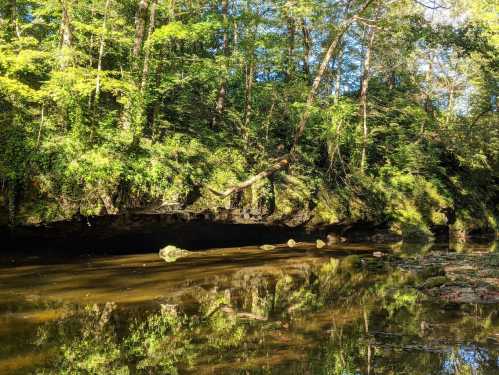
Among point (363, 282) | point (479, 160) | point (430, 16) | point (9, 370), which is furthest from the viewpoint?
point (430, 16)

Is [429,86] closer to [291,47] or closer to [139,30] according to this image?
[291,47]

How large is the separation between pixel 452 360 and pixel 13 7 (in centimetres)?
1868

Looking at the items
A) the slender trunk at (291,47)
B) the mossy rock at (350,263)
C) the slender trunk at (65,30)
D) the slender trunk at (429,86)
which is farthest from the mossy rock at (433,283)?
the slender trunk at (429,86)

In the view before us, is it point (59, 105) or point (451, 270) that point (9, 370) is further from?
point (451, 270)

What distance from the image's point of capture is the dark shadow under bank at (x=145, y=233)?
14.4 metres

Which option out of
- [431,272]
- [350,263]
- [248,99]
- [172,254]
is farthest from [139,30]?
[431,272]

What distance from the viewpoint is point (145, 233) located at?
1694 centimetres

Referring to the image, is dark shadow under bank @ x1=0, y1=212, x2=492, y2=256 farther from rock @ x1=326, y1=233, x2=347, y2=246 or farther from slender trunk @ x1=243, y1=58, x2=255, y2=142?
slender trunk @ x1=243, y1=58, x2=255, y2=142

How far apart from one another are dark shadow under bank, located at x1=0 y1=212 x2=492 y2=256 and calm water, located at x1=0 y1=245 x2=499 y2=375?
1.77 m

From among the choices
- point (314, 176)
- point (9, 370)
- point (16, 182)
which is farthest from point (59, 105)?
point (314, 176)

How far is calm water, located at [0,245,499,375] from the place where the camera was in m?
5.45

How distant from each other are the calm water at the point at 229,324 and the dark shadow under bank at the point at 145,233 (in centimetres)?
177

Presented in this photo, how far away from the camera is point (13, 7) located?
16.4 meters

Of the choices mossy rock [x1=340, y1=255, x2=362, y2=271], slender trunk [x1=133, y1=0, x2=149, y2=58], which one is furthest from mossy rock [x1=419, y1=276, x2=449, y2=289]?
slender trunk [x1=133, y1=0, x2=149, y2=58]
